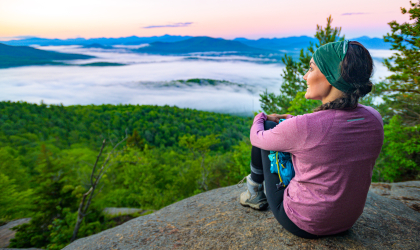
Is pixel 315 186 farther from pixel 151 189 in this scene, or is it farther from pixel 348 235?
pixel 151 189

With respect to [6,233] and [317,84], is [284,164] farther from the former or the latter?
[6,233]

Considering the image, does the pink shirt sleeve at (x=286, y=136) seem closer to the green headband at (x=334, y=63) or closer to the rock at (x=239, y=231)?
the green headband at (x=334, y=63)

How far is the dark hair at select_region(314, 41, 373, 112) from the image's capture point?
154 cm

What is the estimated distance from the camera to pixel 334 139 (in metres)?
1.58

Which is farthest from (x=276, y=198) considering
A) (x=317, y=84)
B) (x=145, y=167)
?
(x=145, y=167)

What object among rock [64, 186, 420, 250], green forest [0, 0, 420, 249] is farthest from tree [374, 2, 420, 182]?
rock [64, 186, 420, 250]

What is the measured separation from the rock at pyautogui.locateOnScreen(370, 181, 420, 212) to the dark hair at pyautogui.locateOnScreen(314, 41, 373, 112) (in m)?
3.03

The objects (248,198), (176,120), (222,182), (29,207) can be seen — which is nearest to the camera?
(248,198)

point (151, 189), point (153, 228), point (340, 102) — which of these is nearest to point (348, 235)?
point (340, 102)

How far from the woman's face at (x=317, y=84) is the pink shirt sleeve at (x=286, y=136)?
31 cm

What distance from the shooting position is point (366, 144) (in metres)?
1.62

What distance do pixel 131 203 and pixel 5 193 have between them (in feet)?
40.8

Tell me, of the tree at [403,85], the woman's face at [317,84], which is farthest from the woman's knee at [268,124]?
the tree at [403,85]

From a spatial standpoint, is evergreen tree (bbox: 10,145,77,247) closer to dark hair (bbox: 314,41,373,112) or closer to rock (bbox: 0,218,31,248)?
rock (bbox: 0,218,31,248)
